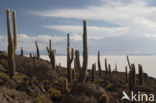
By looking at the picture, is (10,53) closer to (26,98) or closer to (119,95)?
(26,98)

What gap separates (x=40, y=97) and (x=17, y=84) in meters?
2.50

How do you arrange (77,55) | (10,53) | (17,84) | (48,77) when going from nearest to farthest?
(17,84) < (10,53) < (77,55) < (48,77)

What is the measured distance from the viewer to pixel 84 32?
18.4 m

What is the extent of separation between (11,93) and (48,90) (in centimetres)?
425

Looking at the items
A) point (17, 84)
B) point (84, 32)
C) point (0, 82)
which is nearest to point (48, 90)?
point (17, 84)

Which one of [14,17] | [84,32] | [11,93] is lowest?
[11,93]

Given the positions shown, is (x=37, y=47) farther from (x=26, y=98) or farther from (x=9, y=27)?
(x=26, y=98)

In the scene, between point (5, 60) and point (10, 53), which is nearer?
point (10, 53)

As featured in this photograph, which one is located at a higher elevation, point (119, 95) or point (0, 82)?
point (0, 82)

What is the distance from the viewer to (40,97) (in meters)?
15.6

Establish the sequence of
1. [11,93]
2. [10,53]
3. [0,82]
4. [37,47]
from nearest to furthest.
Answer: [11,93] → [0,82] → [10,53] → [37,47]

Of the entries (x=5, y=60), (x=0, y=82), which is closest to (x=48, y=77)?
(x=5, y=60)

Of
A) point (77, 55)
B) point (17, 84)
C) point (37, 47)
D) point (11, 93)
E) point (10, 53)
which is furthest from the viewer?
point (37, 47)

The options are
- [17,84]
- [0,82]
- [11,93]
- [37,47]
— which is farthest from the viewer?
[37,47]
